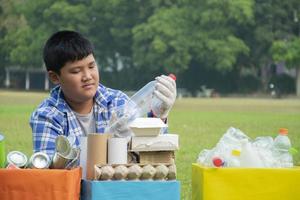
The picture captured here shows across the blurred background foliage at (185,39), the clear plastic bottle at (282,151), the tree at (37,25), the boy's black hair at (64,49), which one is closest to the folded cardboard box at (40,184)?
the boy's black hair at (64,49)

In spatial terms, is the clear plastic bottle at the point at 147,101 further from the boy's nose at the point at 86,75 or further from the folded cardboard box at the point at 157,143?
the folded cardboard box at the point at 157,143

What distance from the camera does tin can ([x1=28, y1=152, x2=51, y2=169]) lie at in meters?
3.10

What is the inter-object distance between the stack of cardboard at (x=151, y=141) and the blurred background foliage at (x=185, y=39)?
Answer: 164 feet

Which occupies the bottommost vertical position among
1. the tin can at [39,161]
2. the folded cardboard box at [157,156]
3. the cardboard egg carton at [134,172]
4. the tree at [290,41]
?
the cardboard egg carton at [134,172]

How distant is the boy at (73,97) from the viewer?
11.6ft

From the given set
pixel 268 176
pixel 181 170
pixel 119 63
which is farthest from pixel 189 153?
pixel 119 63

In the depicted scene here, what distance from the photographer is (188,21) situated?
5697 cm

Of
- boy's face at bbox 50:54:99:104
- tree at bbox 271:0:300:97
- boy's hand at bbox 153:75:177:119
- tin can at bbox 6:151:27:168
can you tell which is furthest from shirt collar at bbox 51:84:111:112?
tree at bbox 271:0:300:97

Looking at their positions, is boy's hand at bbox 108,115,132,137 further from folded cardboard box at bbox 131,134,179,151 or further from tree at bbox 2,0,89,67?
tree at bbox 2,0,89,67

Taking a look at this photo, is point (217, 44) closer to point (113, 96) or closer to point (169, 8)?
point (169, 8)

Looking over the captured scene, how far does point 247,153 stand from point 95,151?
23.2 inches

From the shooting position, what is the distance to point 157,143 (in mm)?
3148

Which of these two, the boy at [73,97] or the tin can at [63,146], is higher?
the boy at [73,97]

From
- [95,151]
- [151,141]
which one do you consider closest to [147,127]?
[151,141]
